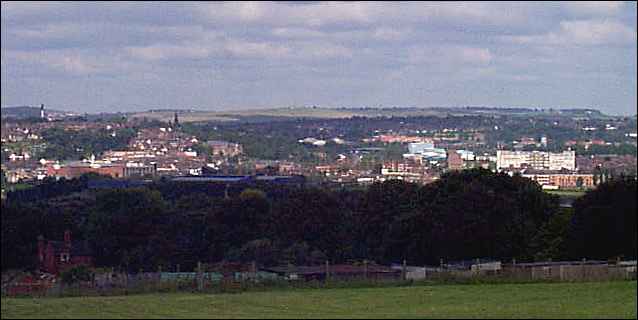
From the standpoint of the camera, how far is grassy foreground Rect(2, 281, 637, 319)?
18172 millimetres

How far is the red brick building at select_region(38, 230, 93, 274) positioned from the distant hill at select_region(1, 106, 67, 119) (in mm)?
42380

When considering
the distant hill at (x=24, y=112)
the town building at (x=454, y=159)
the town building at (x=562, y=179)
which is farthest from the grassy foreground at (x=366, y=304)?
the distant hill at (x=24, y=112)

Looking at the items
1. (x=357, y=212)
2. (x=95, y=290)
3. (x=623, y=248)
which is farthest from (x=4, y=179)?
(x=95, y=290)

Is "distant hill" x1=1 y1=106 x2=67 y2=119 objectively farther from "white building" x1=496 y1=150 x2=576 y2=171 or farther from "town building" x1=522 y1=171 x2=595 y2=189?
"town building" x1=522 y1=171 x2=595 y2=189

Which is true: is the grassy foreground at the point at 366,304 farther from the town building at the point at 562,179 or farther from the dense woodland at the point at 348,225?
the town building at the point at 562,179

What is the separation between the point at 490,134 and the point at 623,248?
1805 inches

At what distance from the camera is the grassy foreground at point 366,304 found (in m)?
18.2

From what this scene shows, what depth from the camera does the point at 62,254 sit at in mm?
44969

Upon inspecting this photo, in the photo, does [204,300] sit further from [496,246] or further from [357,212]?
[357,212]

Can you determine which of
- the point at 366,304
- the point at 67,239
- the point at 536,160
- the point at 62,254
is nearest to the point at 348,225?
the point at 67,239

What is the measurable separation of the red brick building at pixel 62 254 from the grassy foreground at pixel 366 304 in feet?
54.8

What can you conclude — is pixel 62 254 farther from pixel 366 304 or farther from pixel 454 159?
pixel 454 159

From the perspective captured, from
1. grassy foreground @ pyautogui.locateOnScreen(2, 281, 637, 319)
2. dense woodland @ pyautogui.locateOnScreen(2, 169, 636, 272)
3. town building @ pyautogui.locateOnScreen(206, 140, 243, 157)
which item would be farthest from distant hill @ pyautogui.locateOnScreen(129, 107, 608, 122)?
grassy foreground @ pyautogui.locateOnScreen(2, 281, 637, 319)

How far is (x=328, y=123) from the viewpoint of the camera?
4213 inches
